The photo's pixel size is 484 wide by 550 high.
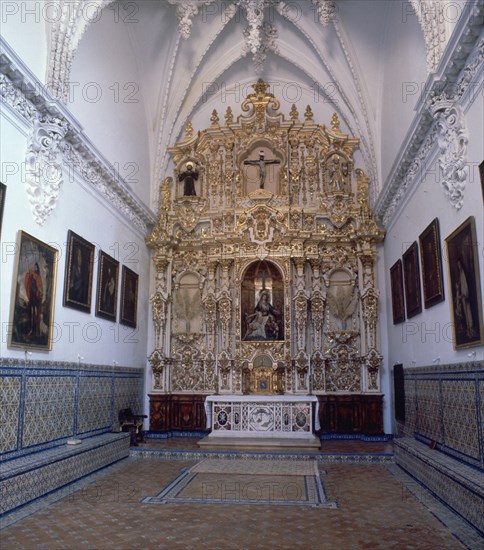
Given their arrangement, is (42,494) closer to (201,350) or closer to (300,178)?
(201,350)

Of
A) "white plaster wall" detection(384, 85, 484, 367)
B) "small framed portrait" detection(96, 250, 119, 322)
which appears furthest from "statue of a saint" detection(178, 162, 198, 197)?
"white plaster wall" detection(384, 85, 484, 367)

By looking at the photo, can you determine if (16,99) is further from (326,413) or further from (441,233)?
(326,413)

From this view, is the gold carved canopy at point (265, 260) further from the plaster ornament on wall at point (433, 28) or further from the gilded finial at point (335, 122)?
the plaster ornament on wall at point (433, 28)

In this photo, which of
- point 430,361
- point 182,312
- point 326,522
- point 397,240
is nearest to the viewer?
point 326,522

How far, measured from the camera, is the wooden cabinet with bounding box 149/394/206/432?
14445mm

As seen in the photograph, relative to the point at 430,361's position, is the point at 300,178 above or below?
above

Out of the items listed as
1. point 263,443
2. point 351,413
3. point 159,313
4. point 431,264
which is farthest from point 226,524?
point 159,313

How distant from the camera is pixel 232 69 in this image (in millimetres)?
15906

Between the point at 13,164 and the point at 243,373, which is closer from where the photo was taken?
the point at 13,164

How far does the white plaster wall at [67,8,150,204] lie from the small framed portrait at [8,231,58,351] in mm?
3297

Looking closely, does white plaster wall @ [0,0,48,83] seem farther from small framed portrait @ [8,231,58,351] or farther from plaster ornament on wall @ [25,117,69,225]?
small framed portrait @ [8,231,58,351]

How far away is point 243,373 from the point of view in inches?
576

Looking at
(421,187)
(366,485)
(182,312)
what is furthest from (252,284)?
(366,485)

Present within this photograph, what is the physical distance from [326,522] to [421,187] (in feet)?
21.6
